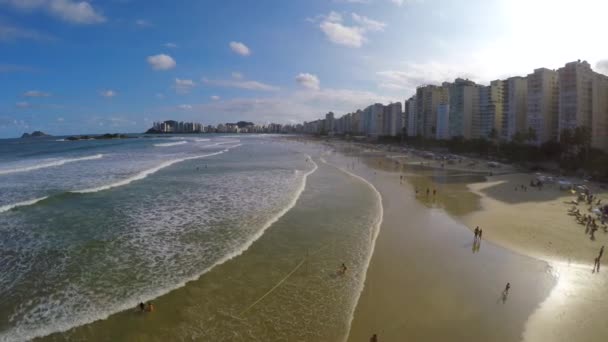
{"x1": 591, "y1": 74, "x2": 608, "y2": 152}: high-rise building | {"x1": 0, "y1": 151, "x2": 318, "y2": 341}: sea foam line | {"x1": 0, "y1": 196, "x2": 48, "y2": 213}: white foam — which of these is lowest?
{"x1": 0, "y1": 151, "x2": 318, "y2": 341}: sea foam line

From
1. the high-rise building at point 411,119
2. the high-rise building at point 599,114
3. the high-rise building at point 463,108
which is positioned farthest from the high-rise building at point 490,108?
the high-rise building at point 411,119

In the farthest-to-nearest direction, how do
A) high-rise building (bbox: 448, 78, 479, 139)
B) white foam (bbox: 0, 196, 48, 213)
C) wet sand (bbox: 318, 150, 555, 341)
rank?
high-rise building (bbox: 448, 78, 479, 139) → white foam (bbox: 0, 196, 48, 213) → wet sand (bbox: 318, 150, 555, 341)

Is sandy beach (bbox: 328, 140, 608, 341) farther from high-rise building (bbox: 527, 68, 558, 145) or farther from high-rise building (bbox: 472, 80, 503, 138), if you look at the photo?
high-rise building (bbox: 472, 80, 503, 138)

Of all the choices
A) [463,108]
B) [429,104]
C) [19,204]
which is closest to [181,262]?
[19,204]

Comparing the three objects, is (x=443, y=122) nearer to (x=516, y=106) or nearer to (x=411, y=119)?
(x=516, y=106)

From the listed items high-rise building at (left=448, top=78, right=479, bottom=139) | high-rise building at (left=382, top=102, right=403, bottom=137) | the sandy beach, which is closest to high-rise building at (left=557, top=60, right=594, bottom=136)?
the sandy beach

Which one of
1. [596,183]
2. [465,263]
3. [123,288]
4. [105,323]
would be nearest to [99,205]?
[123,288]
